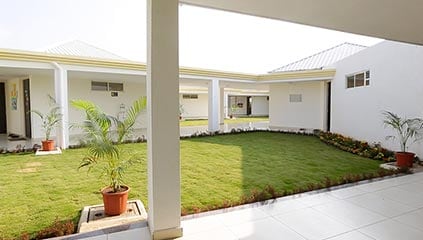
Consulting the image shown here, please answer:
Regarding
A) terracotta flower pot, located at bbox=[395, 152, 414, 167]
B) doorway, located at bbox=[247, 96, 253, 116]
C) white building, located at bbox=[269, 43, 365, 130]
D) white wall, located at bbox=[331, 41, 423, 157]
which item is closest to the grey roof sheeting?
white building, located at bbox=[269, 43, 365, 130]

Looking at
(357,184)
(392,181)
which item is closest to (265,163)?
(357,184)

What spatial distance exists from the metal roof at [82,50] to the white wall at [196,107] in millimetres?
8756

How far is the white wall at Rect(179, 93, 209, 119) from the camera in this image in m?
22.5

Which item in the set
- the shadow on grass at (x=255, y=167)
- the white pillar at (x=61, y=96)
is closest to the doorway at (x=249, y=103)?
the shadow on grass at (x=255, y=167)

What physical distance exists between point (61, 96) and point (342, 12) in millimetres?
7916

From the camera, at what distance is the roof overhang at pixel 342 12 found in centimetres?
346

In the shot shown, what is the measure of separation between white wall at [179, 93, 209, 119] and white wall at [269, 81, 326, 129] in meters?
9.24

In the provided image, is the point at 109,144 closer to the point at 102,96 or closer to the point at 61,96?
the point at 61,96

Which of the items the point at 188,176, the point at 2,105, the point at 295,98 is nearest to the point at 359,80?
the point at 295,98

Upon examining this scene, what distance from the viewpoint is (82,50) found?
14.2m

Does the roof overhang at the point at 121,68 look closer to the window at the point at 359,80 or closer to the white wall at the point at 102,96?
the window at the point at 359,80

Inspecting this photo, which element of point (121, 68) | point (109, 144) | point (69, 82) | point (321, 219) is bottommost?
point (321, 219)

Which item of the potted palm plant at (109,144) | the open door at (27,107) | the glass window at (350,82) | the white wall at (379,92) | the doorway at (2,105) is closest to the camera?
the potted palm plant at (109,144)

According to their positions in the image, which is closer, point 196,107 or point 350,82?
point 350,82
